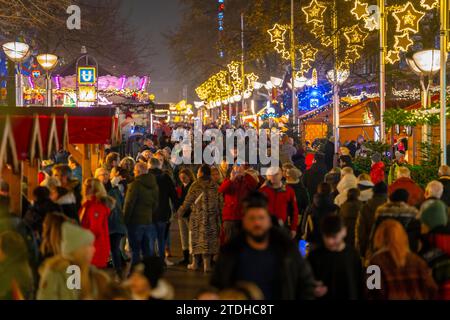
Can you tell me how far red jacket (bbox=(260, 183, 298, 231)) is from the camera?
532 inches

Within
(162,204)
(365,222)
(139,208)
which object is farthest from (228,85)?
(365,222)

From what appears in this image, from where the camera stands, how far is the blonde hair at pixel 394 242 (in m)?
7.98

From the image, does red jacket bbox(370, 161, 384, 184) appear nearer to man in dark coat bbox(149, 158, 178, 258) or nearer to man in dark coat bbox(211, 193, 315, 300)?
man in dark coat bbox(149, 158, 178, 258)

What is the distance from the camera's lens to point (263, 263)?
711cm

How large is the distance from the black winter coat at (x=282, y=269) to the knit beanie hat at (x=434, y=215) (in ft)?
8.09

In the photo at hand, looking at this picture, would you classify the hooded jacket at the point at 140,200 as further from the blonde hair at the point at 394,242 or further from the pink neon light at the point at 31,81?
the pink neon light at the point at 31,81

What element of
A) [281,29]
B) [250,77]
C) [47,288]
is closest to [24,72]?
[281,29]

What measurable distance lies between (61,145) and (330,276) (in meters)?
7.38

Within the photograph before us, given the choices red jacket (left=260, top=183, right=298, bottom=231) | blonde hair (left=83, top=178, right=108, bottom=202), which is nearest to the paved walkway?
red jacket (left=260, top=183, right=298, bottom=231)

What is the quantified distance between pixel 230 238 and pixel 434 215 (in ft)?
6.46

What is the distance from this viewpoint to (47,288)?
24.5 ft

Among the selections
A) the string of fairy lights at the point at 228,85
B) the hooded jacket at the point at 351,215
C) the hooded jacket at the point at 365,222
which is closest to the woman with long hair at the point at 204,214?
the hooded jacket at the point at 351,215

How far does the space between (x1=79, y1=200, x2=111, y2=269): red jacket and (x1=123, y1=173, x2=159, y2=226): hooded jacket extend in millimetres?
1623
